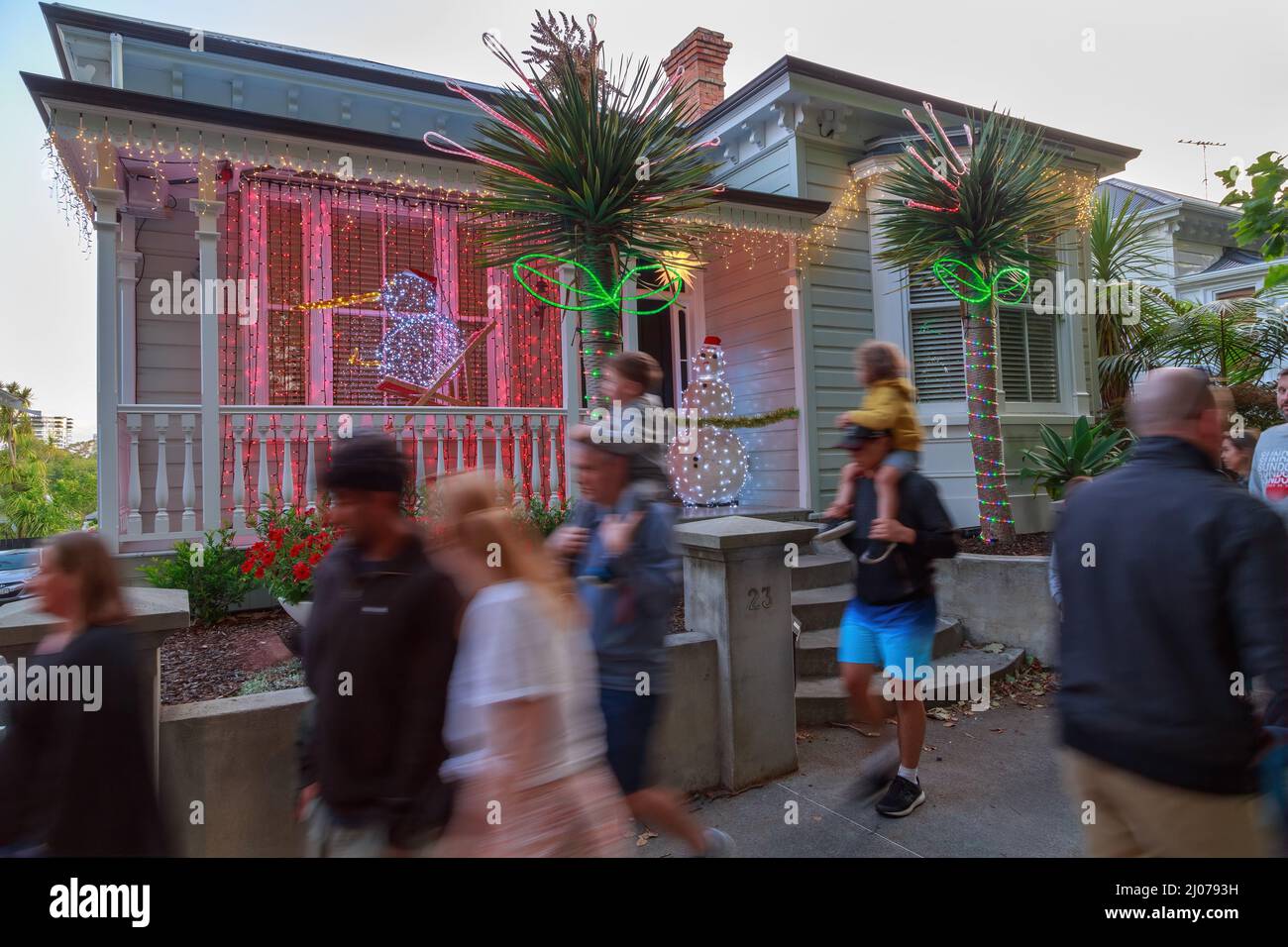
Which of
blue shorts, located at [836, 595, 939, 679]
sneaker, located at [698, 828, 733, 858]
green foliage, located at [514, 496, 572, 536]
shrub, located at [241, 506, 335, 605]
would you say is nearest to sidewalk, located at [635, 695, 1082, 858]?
sneaker, located at [698, 828, 733, 858]

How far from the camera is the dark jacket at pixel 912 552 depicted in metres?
2.99

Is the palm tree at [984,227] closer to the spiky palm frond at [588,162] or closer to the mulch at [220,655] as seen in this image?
the spiky palm frond at [588,162]

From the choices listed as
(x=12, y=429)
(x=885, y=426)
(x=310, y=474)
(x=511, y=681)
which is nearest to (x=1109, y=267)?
(x=885, y=426)

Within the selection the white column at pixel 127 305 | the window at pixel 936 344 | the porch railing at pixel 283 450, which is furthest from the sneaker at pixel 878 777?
the white column at pixel 127 305

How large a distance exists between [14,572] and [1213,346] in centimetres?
1534

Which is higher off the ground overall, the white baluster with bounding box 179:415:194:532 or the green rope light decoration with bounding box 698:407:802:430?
the green rope light decoration with bounding box 698:407:802:430

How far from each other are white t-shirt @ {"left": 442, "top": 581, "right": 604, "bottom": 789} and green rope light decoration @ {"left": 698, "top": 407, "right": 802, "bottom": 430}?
633 cm

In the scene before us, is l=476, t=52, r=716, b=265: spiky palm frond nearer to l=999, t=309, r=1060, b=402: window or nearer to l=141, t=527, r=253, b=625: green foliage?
l=141, t=527, r=253, b=625: green foliage

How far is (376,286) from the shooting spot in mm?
7629

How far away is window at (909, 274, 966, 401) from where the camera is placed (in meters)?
8.12

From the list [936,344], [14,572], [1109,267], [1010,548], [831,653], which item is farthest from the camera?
[1109,267]

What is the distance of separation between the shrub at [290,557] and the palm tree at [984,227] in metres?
5.49

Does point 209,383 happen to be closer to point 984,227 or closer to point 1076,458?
point 984,227
